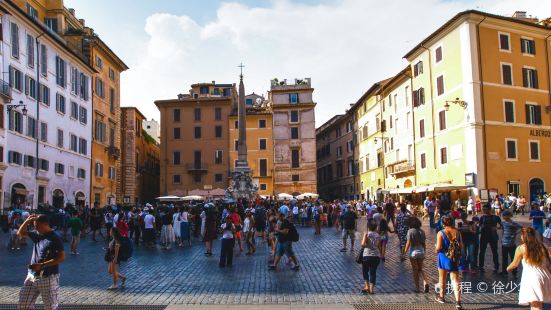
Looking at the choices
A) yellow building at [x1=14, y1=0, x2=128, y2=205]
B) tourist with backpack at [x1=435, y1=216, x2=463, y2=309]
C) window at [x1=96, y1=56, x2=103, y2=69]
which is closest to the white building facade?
yellow building at [x1=14, y1=0, x2=128, y2=205]

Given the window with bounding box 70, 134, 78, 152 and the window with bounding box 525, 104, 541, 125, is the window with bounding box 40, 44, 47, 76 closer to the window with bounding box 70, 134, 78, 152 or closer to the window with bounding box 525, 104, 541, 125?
the window with bounding box 70, 134, 78, 152

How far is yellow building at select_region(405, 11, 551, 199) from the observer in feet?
125

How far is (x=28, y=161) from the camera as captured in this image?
35562 millimetres

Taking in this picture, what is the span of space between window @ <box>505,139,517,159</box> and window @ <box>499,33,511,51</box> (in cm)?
645

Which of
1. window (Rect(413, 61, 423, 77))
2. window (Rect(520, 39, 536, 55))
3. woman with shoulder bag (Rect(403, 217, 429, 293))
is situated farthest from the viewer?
window (Rect(413, 61, 423, 77))

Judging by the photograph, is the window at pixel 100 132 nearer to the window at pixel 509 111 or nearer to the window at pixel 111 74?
the window at pixel 111 74

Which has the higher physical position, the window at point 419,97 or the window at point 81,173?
the window at point 419,97

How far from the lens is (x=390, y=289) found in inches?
452

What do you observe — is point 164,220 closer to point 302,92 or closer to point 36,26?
point 36,26

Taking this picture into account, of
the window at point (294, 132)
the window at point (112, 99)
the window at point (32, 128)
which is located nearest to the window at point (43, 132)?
the window at point (32, 128)

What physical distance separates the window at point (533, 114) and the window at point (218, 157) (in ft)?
111

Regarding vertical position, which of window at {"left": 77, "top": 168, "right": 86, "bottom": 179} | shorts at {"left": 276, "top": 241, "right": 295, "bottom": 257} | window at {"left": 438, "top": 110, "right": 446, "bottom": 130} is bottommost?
shorts at {"left": 276, "top": 241, "right": 295, "bottom": 257}

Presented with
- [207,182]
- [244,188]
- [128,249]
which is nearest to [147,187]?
[207,182]

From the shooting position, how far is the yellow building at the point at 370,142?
5700cm
